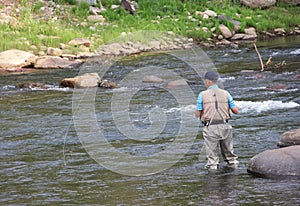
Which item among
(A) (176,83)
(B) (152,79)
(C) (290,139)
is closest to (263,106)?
(C) (290,139)

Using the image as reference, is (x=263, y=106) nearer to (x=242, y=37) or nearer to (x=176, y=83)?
(x=176, y=83)

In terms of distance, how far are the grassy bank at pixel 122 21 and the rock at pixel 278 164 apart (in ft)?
46.0

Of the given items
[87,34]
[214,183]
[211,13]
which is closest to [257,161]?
[214,183]

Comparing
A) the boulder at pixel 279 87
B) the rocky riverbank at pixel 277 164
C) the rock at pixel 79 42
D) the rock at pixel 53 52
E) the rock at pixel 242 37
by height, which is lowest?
the rocky riverbank at pixel 277 164

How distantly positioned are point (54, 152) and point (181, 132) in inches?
81.3

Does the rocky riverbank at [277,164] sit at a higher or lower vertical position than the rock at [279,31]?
lower

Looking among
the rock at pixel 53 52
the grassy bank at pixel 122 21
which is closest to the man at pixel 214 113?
the rock at pixel 53 52

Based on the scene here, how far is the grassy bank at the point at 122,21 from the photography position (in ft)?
70.6

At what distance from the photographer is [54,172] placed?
801cm

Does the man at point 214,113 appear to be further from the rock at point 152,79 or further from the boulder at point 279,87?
the rock at point 152,79

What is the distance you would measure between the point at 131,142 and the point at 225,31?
16505 mm

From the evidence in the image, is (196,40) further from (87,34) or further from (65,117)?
(65,117)

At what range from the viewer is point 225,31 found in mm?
25406

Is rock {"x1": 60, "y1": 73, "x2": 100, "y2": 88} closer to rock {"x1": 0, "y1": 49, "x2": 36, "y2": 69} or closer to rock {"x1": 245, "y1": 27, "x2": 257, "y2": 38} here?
rock {"x1": 0, "y1": 49, "x2": 36, "y2": 69}
